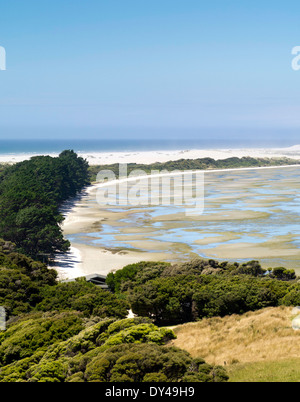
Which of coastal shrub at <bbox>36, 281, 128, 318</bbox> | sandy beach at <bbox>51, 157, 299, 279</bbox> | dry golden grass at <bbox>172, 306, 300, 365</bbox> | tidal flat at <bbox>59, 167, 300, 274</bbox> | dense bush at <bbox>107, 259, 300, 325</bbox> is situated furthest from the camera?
tidal flat at <bbox>59, 167, 300, 274</bbox>

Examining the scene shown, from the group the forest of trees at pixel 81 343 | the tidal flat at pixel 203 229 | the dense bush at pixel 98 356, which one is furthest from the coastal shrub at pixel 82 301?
the tidal flat at pixel 203 229

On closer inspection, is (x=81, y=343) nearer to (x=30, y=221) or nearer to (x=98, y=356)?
(x=98, y=356)

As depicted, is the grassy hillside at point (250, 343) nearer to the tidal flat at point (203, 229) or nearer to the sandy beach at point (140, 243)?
the tidal flat at point (203, 229)

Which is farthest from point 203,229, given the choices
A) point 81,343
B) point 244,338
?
point 81,343

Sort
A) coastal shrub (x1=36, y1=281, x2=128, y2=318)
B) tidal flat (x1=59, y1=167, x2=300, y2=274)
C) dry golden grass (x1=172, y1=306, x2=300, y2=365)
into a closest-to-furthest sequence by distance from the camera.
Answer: dry golden grass (x1=172, y1=306, x2=300, y2=365), coastal shrub (x1=36, y1=281, x2=128, y2=318), tidal flat (x1=59, y1=167, x2=300, y2=274)

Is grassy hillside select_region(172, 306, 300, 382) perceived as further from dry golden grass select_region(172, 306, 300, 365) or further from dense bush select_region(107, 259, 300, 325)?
dense bush select_region(107, 259, 300, 325)

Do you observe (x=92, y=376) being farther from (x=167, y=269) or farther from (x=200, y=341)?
(x=167, y=269)

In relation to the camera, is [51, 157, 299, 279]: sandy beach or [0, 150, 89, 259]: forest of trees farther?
[0, 150, 89, 259]: forest of trees

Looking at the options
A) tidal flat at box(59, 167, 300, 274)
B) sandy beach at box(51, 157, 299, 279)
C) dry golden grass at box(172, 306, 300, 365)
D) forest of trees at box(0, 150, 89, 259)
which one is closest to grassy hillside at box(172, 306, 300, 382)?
dry golden grass at box(172, 306, 300, 365)
